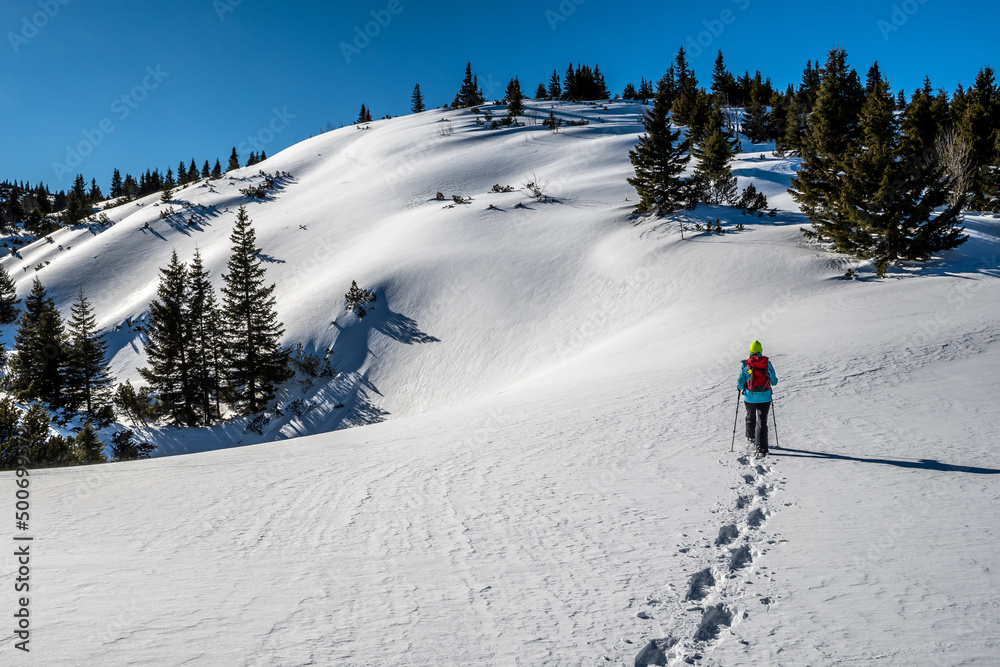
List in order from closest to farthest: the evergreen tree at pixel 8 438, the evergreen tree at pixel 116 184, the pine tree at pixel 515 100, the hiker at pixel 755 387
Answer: the hiker at pixel 755 387
the evergreen tree at pixel 8 438
the pine tree at pixel 515 100
the evergreen tree at pixel 116 184

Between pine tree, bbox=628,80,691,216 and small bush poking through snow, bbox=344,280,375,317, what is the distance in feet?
53.6

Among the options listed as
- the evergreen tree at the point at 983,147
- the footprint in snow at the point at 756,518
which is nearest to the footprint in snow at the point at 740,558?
the footprint in snow at the point at 756,518

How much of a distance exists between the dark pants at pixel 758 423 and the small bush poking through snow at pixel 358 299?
855 inches

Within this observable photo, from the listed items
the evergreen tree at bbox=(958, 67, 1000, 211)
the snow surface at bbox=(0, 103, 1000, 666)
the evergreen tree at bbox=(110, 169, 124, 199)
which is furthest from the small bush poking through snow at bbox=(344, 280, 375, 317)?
the evergreen tree at bbox=(110, 169, 124, 199)

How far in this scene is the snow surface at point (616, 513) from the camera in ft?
12.9

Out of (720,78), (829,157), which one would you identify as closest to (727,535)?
(829,157)

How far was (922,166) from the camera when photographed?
1836cm

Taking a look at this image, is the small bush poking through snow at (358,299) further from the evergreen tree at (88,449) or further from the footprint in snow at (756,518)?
the footprint in snow at (756,518)

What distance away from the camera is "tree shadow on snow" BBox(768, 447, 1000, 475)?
22.5 feet

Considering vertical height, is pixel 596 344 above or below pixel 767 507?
above

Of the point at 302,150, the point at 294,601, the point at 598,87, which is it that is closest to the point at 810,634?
the point at 294,601

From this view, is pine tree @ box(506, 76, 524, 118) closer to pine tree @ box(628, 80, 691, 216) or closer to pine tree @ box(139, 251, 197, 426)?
pine tree @ box(628, 80, 691, 216)

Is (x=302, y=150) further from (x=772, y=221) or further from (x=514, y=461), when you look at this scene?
(x=514, y=461)

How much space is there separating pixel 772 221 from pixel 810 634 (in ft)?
90.5
